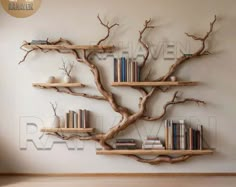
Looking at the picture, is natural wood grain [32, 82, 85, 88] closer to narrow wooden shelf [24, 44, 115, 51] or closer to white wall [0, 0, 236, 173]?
white wall [0, 0, 236, 173]

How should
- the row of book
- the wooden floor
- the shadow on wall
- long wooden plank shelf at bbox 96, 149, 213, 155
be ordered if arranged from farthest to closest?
the shadow on wall, the row of book, long wooden plank shelf at bbox 96, 149, 213, 155, the wooden floor

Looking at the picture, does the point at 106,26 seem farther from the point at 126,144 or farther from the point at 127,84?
the point at 126,144

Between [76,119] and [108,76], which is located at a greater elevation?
[108,76]

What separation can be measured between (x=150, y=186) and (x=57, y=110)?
161cm

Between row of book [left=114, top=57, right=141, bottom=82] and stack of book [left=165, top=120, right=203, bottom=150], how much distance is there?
80 cm

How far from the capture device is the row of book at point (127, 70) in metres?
4.29

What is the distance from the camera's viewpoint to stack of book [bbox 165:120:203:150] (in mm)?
4230

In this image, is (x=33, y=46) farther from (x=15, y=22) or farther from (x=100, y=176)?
(x=100, y=176)

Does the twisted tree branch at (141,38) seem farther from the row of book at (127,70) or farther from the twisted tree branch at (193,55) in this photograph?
the twisted tree branch at (193,55)

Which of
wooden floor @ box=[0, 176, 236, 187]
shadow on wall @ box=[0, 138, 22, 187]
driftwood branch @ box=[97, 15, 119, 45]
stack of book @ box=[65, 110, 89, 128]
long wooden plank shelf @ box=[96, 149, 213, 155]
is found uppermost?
driftwood branch @ box=[97, 15, 119, 45]

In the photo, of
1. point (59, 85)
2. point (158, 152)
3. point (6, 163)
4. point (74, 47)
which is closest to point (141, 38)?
point (74, 47)

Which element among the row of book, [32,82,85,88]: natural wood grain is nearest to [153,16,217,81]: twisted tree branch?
the row of book

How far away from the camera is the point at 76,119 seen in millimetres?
4324

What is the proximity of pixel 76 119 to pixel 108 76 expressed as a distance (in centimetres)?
73
